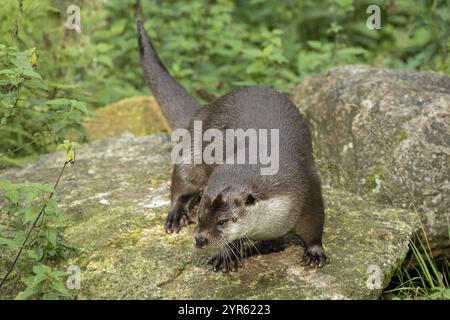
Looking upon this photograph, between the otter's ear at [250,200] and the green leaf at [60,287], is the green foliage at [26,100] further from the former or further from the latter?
the otter's ear at [250,200]

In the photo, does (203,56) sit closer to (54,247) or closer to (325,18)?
(325,18)

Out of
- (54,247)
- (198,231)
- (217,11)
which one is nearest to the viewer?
(198,231)

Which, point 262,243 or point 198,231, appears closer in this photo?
point 198,231

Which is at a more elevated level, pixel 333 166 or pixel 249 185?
pixel 249 185

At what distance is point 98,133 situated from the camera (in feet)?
17.5

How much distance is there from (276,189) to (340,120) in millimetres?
1269

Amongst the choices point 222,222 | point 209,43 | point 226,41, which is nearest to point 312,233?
point 222,222

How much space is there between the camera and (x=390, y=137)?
390 cm

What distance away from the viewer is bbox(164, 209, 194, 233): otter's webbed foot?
3.47m

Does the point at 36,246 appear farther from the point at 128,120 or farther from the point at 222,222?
the point at 128,120

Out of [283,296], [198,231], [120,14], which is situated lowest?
[283,296]

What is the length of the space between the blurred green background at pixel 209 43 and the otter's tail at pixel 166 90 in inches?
18.1

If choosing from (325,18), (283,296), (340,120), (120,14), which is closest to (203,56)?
(120,14)

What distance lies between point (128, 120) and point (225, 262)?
2.47 m
